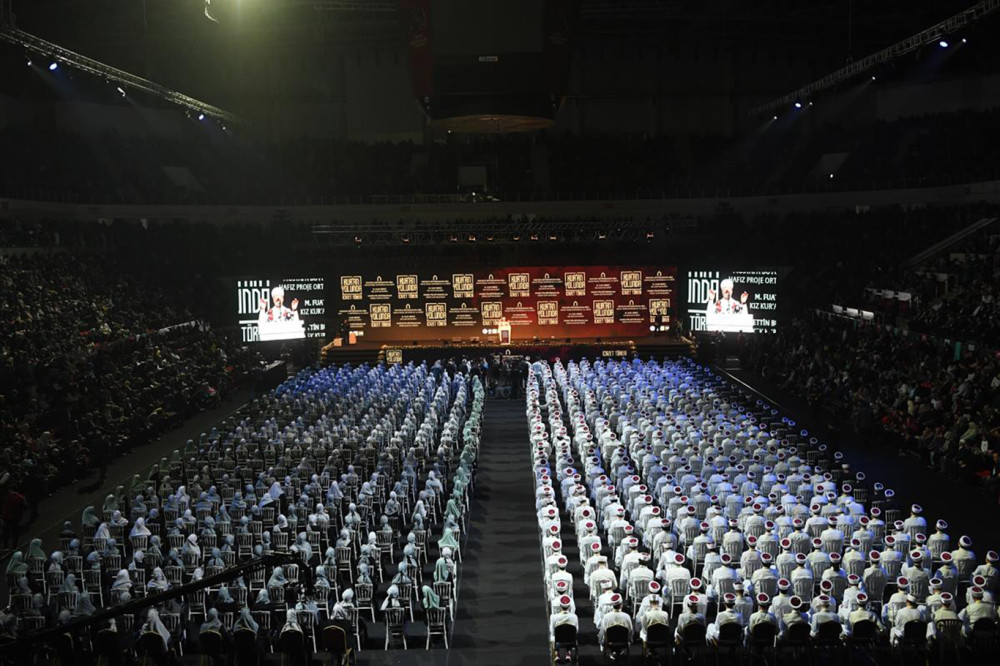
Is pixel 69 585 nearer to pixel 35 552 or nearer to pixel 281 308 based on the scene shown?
pixel 35 552

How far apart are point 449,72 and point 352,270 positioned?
14.4 metres

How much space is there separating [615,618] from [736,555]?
382 cm

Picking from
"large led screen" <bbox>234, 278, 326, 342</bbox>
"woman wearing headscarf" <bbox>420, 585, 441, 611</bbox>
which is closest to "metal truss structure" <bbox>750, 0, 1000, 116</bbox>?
"large led screen" <bbox>234, 278, 326, 342</bbox>

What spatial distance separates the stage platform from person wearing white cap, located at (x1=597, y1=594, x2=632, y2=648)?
2666 cm

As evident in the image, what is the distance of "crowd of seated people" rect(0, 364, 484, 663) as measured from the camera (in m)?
14.3

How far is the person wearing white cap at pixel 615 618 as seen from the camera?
527 inches

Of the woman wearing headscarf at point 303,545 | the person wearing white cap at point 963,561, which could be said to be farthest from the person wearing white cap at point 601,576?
the person wearing white cap at point 963,561

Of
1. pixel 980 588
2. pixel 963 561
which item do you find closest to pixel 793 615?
pixel 980 588

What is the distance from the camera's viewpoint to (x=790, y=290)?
141ft

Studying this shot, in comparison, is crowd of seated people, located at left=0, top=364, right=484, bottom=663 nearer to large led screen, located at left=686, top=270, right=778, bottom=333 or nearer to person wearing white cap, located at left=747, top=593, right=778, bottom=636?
person wearing white cap, located at left=747, top=593, right=778, bottom=636

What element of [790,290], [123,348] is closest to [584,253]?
[790,290]

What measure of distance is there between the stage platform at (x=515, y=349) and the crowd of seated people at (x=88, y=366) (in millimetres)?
4285

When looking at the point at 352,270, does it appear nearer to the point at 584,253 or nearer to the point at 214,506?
the point at 584,253

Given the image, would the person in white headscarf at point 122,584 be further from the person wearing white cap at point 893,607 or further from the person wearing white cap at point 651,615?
the person wearing white cap at point 893,607
